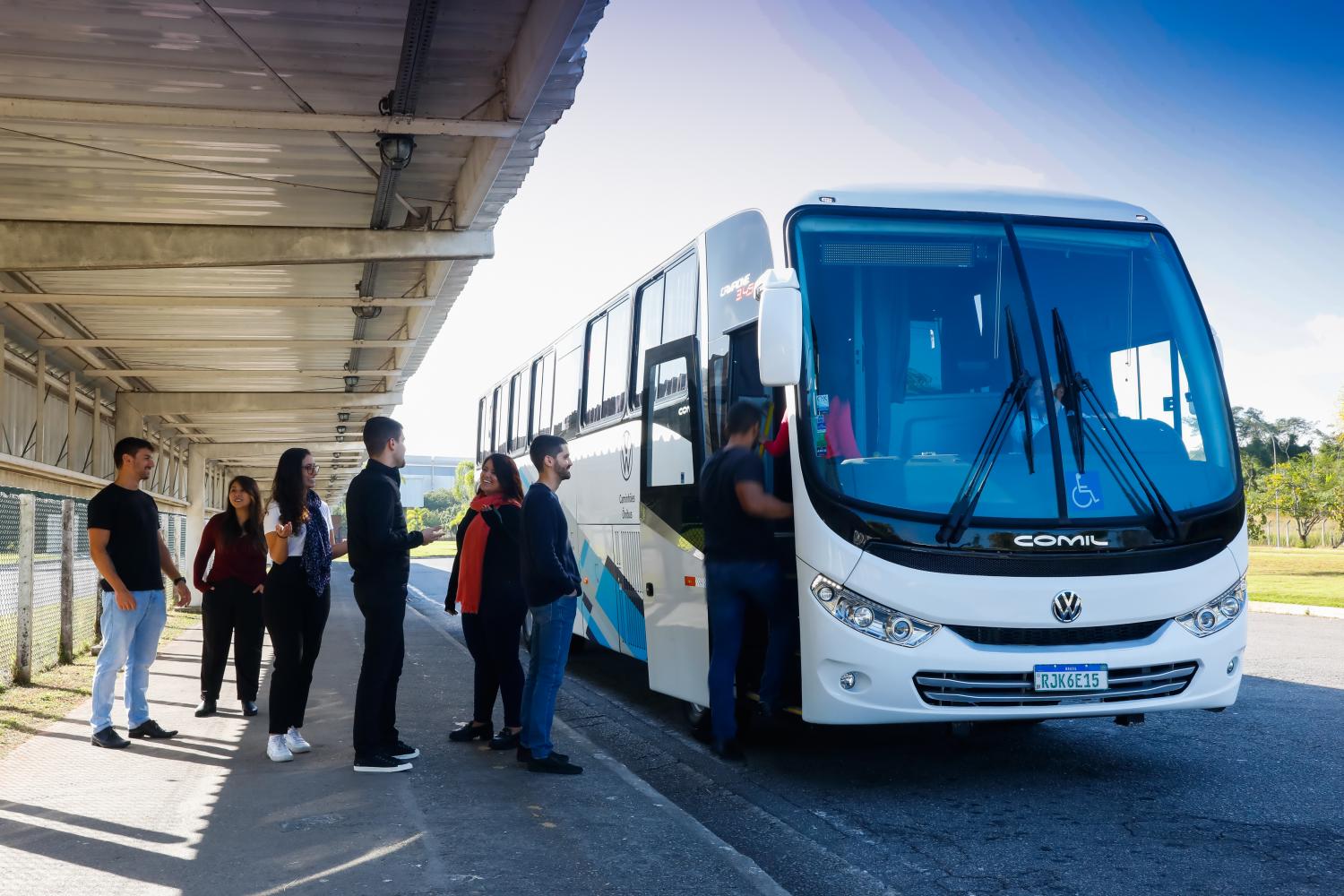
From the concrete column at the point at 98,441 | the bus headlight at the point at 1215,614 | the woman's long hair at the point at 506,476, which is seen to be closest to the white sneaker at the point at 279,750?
the woman's long hair at the point at 506,476

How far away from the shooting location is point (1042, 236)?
7.42 metres

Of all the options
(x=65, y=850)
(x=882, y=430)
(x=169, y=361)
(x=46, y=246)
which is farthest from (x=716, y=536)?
(x=169, y=361)

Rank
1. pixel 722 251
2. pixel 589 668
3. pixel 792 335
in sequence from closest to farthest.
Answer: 1. pixel 792 335
2. pixel 722 251
3. pixel 589 668

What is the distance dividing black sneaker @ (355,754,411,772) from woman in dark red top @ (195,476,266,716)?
9.29ft

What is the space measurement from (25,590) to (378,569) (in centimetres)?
684

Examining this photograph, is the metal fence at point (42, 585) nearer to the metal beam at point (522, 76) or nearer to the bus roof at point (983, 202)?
the metal beam at point (522, 76)

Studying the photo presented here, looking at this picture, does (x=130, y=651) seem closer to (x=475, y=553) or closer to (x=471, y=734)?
(x=471, y=734)

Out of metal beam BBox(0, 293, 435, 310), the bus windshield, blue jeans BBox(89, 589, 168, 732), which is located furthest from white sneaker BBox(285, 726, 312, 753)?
metal beam BBox(0, 293, 435, 310)

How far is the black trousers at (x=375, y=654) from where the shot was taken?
23.8 feet

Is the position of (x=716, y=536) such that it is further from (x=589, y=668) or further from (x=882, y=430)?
(x=589, y=668)

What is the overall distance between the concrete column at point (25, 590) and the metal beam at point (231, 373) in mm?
10543

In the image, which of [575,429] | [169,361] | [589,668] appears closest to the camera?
[575,429]

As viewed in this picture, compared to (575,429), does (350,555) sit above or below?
below

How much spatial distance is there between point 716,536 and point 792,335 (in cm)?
139
